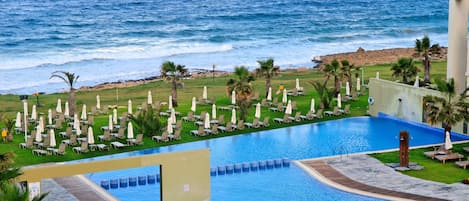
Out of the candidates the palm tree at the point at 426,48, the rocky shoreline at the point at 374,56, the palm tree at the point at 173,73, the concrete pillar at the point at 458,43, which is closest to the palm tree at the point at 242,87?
the palm tree at the point at 173,73

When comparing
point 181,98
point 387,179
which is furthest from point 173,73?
point 387,179

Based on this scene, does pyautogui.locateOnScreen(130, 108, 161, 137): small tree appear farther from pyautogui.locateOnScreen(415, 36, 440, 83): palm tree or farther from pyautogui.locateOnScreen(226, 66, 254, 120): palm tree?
pyautogui.locateOnScreen(415, 36, 440, 83): palm tree

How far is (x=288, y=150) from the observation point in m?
31.8

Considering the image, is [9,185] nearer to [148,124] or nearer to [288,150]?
[288,150]

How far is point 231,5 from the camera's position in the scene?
115m

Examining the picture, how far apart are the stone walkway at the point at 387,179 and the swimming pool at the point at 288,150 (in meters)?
1.32

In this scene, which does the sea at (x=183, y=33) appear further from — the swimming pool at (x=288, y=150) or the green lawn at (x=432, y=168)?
the green lawn at (x=432, y=168)

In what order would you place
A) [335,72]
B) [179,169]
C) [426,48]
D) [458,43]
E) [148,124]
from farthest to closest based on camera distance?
[426,48] → [335,72] → [458,43] → [148,124] → [179,169]

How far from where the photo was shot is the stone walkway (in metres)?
25.3

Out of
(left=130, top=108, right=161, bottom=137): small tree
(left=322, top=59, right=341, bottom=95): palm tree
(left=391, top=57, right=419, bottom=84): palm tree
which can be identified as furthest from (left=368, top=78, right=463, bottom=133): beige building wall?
(left=130, top=108, right=161, bottom=137): small tree

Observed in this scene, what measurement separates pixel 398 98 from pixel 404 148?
9074 mm

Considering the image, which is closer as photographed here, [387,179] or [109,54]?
[387,179]

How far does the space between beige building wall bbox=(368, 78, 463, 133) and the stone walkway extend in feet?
20.8

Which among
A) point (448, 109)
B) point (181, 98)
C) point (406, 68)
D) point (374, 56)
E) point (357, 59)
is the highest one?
point (406, 68)
